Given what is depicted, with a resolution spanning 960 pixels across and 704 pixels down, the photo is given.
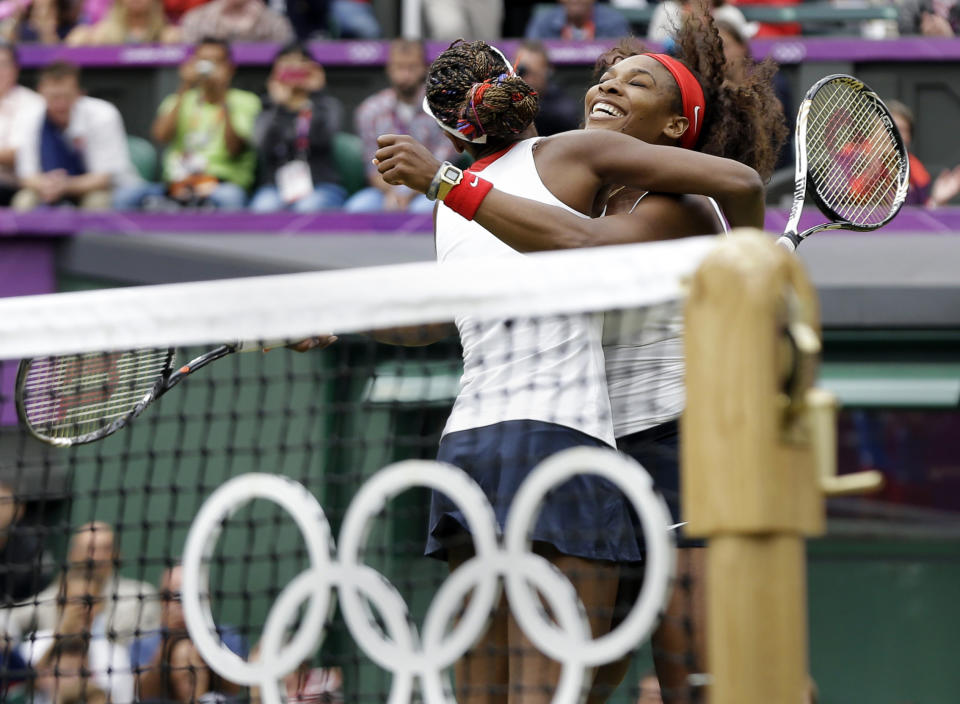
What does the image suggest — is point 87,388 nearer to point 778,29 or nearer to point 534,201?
point 534,201

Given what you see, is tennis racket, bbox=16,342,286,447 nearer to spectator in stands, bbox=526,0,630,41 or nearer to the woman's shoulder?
the woman's shoulder

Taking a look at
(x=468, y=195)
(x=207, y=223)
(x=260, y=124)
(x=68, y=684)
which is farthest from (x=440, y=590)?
(x=260, y=124)

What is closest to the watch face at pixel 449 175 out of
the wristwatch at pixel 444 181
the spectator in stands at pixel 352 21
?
the wristwatch at pixel 444 181

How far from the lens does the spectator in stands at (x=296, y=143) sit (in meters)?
7.70

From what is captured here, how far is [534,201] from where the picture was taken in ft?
9.70

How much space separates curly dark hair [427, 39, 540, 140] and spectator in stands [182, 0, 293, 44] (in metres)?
5.66

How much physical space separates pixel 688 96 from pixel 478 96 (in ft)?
1.92

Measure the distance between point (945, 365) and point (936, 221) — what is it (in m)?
0.73

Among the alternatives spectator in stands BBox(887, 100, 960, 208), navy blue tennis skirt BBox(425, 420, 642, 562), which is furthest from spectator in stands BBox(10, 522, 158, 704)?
spectator in stands BBox(887, 100, 960, 208)

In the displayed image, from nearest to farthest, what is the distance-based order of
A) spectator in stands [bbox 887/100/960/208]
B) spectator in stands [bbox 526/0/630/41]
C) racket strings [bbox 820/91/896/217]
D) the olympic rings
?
the olympic rings → racket strings [bbox 820/91/896/217] → spectator in stands [bbox 887/100/960/208] → spectator in stands [bbox 526/0/630/41]

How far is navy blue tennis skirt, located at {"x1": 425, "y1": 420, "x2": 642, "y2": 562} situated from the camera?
282 centimetres

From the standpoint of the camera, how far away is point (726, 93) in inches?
142

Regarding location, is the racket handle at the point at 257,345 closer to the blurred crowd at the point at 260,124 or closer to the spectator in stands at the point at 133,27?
the blurred crowd at the point at 260,124

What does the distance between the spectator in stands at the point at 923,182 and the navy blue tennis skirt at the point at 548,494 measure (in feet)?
15.6
